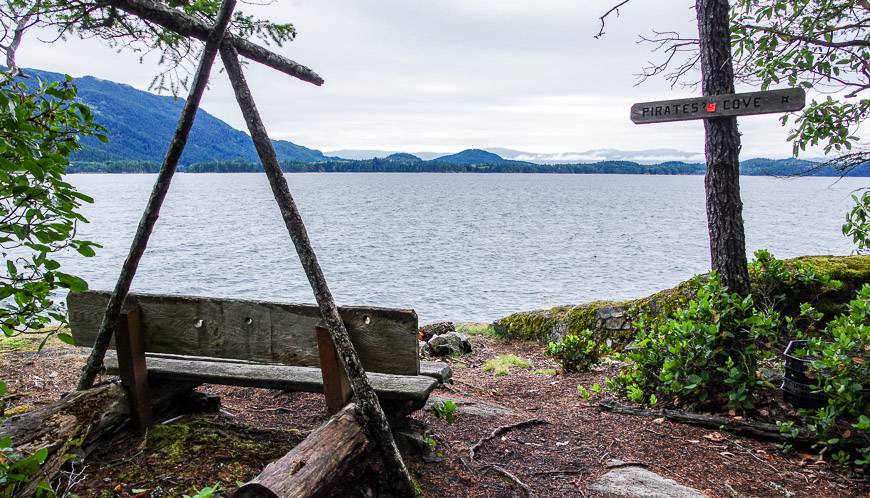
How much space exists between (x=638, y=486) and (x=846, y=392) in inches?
73.5

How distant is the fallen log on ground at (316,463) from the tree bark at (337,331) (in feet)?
0.33

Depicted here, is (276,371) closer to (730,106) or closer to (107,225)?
(730,106)

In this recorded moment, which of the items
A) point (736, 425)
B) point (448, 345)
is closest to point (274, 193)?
point (736, 425)

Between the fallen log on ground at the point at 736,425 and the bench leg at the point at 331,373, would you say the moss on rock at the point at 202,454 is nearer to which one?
the bench leg at the point at 331,373

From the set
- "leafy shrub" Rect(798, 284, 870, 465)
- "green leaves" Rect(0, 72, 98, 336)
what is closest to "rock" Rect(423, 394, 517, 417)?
"leafy shrub" Rect(798, 284, 870, 465)

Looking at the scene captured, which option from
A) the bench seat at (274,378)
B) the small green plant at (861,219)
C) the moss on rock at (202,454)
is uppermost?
the small green plant at (861,219)

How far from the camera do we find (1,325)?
8.02 feet

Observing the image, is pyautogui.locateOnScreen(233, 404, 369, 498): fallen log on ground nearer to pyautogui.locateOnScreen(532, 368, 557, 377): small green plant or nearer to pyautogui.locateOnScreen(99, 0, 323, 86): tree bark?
pyautogui.locateOnScreen(99, 0, 323, 86): tree bark

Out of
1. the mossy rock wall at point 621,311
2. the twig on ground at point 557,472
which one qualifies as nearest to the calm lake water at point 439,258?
the mossy rock wall at point 621,311

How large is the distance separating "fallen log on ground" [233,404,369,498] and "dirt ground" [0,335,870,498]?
0.38 m

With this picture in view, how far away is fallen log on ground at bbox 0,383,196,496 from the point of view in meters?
3.01

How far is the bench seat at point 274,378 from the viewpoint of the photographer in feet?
12.6

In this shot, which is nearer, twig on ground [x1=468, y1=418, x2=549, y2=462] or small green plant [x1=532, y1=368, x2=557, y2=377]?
twig on ground [x1=468, y1=418, x2=549, y2=462]

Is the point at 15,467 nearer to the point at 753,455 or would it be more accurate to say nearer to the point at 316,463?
the point at 316,463
